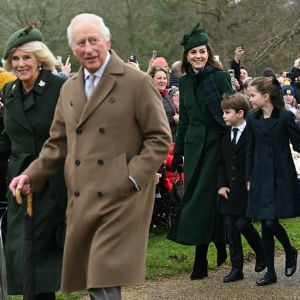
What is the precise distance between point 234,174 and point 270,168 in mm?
386

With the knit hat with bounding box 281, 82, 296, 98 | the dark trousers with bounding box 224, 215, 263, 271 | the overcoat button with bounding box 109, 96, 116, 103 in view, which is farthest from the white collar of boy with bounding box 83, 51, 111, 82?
the knit hat with bounding box 281, 82, 296, 98

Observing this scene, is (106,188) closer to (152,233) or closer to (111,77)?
(111,77)

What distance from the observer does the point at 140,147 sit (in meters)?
4.59

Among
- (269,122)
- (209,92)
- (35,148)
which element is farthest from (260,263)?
(35,148)

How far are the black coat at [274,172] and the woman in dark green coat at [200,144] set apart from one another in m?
0.44

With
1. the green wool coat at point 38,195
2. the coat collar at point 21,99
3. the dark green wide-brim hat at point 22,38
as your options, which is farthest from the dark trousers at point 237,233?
the dark green wide-brim hat at point 22,38

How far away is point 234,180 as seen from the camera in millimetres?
6820

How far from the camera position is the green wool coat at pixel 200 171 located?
6898 mm

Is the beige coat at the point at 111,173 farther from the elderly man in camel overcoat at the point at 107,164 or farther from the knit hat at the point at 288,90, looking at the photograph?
the knit hat at the point at 288,90

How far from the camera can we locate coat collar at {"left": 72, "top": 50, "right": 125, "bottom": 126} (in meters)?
4.54

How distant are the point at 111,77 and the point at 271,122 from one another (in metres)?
2.34

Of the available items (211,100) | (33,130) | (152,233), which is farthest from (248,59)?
(33,130)

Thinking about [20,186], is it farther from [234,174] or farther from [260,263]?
[260,263]

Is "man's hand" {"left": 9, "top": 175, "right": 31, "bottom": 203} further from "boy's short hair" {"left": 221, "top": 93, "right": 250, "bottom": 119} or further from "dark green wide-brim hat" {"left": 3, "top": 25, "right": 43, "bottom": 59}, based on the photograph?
"boy's short hair" {"left": 221, "top": 93, "right": 250, "bottom": 119}
